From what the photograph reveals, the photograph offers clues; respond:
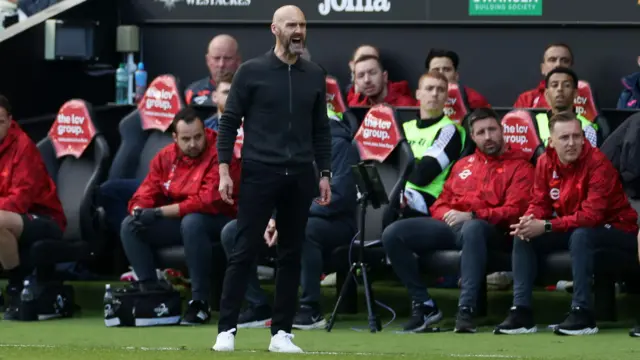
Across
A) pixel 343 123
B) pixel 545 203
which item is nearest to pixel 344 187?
pixel 343 123

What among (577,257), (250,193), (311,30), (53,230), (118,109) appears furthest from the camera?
(311,30)

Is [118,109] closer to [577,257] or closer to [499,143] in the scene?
[499,143]

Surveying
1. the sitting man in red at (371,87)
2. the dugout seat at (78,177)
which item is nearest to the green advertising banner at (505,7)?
the sitting man in red at (371,87)

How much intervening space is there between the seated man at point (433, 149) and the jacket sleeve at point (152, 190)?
1.79 m

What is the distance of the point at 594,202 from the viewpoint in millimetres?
10578

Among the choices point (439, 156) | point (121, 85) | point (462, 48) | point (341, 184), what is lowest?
point (341, 184)

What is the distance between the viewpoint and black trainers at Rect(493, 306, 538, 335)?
Result: 415 inches

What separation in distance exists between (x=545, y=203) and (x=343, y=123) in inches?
69.7

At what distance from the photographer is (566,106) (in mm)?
11438

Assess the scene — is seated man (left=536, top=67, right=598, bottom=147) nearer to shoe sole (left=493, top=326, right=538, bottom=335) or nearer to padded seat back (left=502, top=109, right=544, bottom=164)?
padded seat back (left=502, top=109, right=544, bottom=164)

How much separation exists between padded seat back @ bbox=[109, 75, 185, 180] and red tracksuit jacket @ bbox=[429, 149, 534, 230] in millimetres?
2515

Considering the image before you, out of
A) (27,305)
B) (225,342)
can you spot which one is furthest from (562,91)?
(27,305)

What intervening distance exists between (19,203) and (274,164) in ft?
11.0

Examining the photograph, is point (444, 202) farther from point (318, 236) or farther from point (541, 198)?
point (318, 236)
